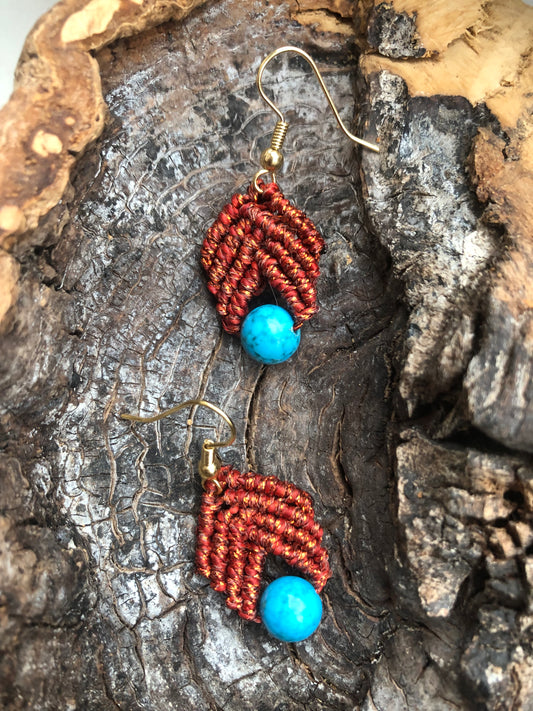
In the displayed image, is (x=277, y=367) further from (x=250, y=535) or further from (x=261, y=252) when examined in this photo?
(x=250, y=535)

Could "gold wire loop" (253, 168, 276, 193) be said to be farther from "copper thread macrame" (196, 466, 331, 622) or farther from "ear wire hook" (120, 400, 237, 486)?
"copper thread macrame" (196, 466, 331, 622)

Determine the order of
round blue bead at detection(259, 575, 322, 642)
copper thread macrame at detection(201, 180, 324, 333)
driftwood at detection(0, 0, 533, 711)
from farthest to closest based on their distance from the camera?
copper thread macrame at detection(201, 180, 324, 333)
round blue bead at detection(259, 575, 322, 642)
driftwood at detection(0, 0, 533, 711)

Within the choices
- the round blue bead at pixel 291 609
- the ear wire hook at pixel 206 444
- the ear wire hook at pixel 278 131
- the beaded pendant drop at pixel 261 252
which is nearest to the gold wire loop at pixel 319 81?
the ear wire hook at pixel 278 131

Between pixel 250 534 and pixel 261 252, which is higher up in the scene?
pixel 261 252

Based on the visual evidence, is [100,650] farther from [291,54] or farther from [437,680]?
[291,54]

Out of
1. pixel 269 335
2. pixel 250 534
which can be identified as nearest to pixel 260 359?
pixel 269 335

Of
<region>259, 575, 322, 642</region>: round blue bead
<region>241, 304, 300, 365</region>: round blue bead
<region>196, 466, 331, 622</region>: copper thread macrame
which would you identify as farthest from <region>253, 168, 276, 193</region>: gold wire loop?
<region>259, 575, 322, 642</region>: round blue bead
